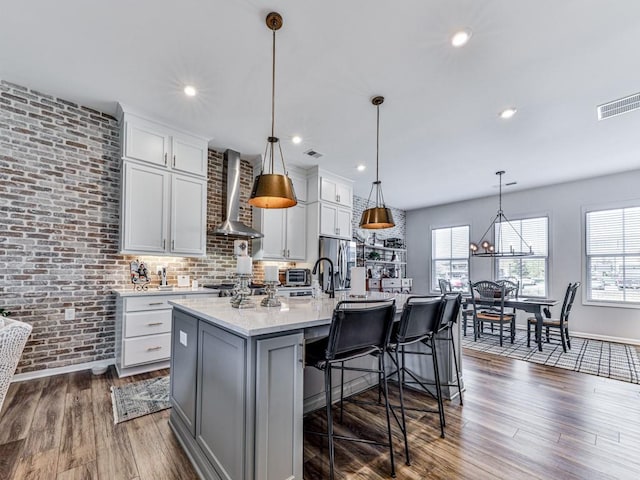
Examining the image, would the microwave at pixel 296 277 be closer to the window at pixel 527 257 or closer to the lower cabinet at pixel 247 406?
the lower cabinet at pixel 247 406

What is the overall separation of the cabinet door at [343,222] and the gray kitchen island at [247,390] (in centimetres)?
371

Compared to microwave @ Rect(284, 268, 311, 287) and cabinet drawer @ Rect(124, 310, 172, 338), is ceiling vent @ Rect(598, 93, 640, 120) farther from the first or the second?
cabinet drawer @ Rect(124, 310, 172, 338)

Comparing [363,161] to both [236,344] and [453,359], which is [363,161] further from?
[236,344]

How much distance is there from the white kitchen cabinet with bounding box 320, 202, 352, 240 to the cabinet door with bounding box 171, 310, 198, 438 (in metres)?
3.39

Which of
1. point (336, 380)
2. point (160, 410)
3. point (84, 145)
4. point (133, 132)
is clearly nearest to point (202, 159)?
point (133, 132)

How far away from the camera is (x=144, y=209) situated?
11.7 ft

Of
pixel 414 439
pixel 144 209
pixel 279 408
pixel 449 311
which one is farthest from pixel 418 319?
pixel 144 209

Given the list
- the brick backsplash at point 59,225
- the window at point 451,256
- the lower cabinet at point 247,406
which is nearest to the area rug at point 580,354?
the window at point 451,256

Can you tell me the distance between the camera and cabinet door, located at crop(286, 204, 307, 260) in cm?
512

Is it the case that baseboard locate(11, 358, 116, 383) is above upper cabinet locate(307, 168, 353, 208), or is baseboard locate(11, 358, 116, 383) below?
below

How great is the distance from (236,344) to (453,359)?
219cm

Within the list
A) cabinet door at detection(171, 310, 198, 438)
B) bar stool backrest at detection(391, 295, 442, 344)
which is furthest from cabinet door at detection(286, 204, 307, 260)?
bar stool backrest at detection(391, 295, 442, 344)

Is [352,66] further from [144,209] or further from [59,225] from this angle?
[59,225]

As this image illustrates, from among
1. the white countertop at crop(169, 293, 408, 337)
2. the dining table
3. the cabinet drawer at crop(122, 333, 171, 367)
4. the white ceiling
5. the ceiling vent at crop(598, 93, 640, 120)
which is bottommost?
the cabinet drawer at crop(122, 333, 171, 367)
